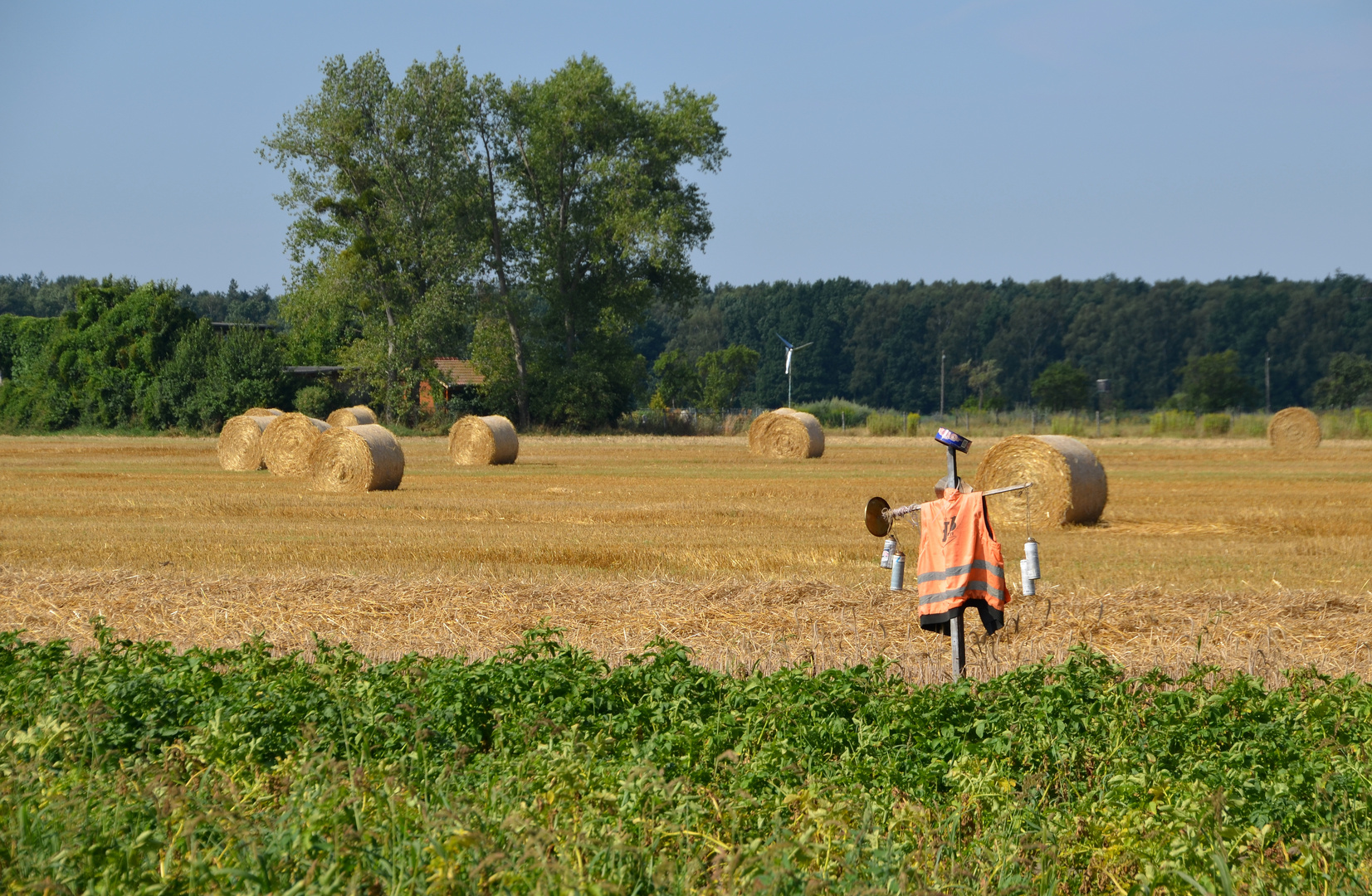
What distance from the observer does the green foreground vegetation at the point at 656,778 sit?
Result: 454 centimetres

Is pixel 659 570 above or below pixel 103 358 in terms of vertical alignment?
below

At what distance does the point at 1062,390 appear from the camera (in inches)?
4050

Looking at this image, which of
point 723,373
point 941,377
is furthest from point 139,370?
point 941,377

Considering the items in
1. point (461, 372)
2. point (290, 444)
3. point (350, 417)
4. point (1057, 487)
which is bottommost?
Result: point (1057, 487)

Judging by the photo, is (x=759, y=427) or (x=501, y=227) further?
(x=501, y=227)

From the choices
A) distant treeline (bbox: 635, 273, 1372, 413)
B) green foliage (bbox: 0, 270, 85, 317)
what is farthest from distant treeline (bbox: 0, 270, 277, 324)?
distant treeline (bbox: 635, 273, 1372, 413)

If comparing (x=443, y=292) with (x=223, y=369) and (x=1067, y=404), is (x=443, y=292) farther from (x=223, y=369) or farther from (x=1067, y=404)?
(x=1067, y=404)

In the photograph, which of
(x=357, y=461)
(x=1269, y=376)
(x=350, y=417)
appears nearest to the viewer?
(x=357, y=461)

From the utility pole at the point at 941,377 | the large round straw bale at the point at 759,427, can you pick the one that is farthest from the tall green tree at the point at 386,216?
the utility pole at the point at 941,377

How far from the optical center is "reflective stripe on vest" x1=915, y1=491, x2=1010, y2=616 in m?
7.61

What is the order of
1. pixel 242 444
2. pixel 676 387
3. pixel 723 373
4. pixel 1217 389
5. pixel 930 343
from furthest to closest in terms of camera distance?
pixel 930 343
pixel 723 373
pixel 1217 389
pixel 676 387
pixel 242 444

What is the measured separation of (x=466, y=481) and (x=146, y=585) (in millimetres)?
16885

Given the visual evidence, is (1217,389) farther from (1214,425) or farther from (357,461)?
(357,461)

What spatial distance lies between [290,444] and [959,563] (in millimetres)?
26824
